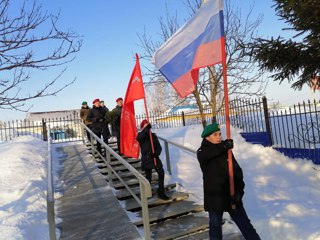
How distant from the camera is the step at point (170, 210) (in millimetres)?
6044

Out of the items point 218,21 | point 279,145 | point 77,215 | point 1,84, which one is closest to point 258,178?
point 279,145

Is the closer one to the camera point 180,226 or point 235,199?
point 235,199

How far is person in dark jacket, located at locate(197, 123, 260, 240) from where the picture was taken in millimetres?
4211

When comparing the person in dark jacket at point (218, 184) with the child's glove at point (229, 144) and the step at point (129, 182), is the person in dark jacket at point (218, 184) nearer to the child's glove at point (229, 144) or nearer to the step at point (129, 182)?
the child's glove at point (229, 144)

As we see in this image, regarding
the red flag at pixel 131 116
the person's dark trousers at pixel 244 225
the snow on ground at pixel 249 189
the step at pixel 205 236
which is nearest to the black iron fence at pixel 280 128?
the snow on ground at pixel 249 189

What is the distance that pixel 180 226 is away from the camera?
229 inches

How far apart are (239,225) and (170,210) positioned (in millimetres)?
2248

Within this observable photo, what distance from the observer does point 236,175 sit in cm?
426

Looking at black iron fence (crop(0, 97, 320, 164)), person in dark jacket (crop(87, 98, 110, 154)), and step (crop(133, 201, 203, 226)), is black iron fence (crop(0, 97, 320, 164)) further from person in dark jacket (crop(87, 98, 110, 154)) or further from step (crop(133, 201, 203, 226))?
person in dark jacket (crop(87, 98, 110, 154))

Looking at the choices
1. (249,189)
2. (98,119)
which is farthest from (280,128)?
(98,119)

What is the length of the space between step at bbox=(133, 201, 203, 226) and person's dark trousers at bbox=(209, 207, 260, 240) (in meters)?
1.82

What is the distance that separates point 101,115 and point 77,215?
Answer: 506 centimetres

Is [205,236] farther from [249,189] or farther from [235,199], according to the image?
[249,189]

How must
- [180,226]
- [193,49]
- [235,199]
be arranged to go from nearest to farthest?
1. [235,199]
2. [193,49]
3. [180,226]
